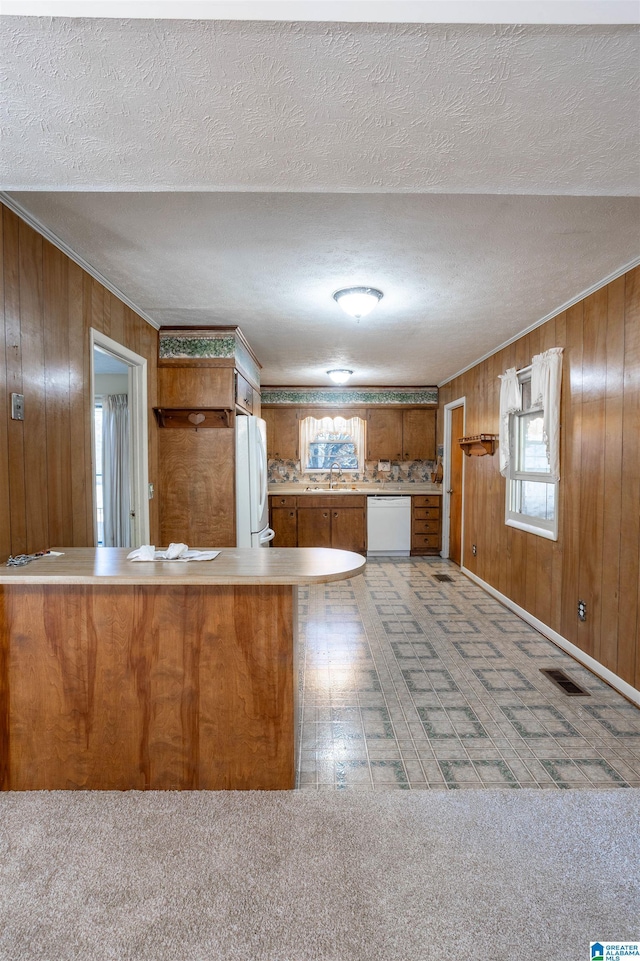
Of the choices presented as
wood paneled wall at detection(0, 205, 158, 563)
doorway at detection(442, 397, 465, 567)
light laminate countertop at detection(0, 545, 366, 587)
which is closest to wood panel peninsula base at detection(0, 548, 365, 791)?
light laminate countertop at detection(0, 545, 366, 587)

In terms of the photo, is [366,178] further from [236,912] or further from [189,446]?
[189,446]

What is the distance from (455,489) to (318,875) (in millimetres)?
5128

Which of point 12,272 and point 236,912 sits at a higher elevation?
Answer: point 12,272

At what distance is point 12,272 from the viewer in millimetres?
1928

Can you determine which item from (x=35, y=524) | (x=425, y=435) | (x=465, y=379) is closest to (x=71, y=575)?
(x=35, y=524)

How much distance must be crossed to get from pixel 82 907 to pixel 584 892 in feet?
4.97

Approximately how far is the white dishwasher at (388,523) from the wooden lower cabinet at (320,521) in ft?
0.36

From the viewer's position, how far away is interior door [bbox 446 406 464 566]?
19.4 feet

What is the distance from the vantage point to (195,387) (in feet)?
12.5

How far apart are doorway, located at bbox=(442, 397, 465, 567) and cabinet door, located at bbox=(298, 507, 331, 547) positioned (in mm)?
1643

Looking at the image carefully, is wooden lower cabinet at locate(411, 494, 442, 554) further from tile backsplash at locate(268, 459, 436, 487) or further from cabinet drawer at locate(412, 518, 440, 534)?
tile backsplash at locate(268, 459, 436, 487)

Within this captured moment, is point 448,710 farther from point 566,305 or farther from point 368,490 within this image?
point 368,490

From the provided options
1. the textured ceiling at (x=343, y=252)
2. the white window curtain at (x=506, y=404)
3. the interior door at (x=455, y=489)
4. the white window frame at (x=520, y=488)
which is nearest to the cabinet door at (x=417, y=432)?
the interior door at (x=455, y=489)

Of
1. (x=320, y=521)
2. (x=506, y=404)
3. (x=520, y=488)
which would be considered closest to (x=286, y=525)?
(x=320, y=521)
